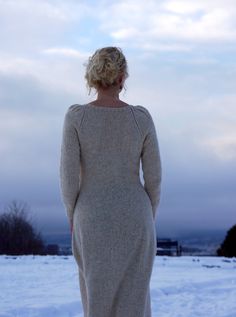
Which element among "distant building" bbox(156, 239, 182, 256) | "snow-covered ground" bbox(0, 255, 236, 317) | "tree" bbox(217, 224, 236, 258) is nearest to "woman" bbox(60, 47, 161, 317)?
"snow-covered ground" bbox(0, 255, 236, 317)

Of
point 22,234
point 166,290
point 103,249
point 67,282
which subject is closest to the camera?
point 103,249

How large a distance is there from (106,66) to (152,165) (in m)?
0.61

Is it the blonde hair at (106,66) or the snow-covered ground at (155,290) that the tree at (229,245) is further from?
the blonde hair at (106,66)

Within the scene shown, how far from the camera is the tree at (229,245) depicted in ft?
63.9

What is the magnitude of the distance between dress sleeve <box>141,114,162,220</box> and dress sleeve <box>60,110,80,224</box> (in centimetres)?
38

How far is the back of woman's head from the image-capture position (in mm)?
4043

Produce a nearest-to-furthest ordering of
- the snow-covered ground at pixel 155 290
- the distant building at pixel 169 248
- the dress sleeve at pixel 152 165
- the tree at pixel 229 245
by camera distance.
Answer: the dress sleeve at pixel 152 165 → the snow-covered ground at pixel 155 290 → the tree at pixel 229 245 → the distant building at pixel 169 248

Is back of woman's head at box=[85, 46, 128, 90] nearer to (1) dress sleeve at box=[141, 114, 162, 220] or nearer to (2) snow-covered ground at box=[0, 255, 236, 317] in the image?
(1) dress sleeve at box=[141, 114, 162, 220]

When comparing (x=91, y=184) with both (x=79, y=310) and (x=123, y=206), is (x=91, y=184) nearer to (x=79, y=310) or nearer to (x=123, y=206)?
(x=123, y=206)

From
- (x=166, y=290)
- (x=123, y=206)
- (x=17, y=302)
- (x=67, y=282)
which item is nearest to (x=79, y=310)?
(x=17, y=302)

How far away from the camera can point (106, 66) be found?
4.06 meters

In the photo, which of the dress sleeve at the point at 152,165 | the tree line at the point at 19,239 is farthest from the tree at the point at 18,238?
the dress sleeve at the point at 152,165

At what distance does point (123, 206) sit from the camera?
410 cm

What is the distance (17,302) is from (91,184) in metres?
3.77
